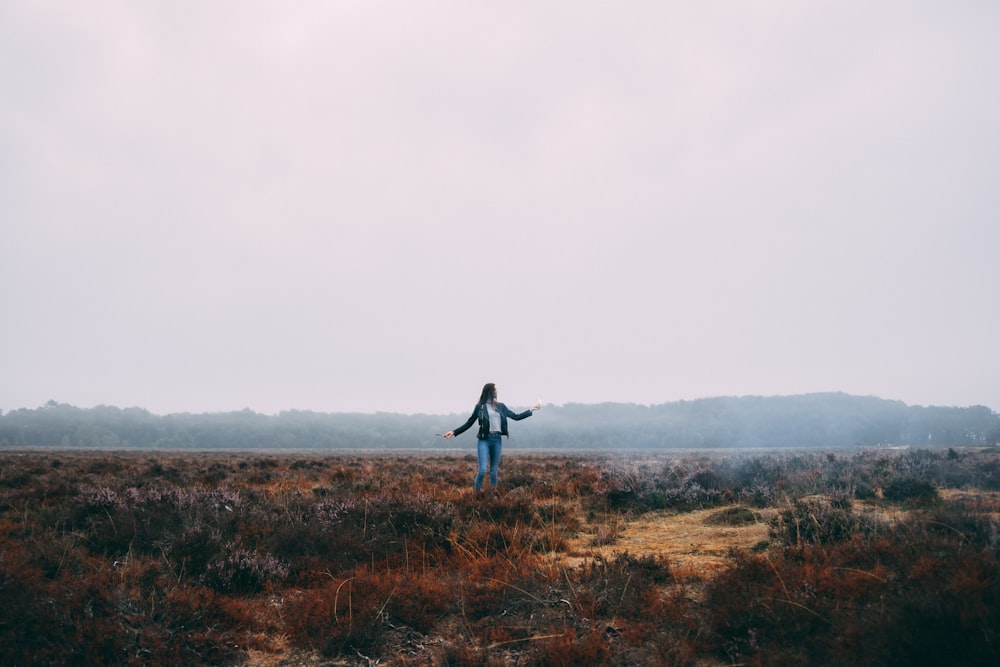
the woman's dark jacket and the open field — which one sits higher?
the woman's dark jacket

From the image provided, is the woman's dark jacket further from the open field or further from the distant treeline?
the distant treeline

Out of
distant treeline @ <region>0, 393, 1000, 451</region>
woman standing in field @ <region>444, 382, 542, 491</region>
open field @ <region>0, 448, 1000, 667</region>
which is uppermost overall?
woman standing in field @ <region>444, 382, 542, 491</region>

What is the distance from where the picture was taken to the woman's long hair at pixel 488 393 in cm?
1013

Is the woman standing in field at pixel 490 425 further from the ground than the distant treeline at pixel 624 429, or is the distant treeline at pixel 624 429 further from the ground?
the woman standing in field at pixel 490 425

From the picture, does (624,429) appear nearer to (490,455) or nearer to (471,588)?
(490,455)

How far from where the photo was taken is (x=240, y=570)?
Answer: 16.9 feet

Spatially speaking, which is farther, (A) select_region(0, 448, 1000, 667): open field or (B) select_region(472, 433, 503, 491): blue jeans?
(B) select_region(472, 433, 503, 491): blue jeans

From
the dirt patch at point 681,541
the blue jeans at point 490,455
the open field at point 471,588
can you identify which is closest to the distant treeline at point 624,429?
the blue jeans at point 490,455

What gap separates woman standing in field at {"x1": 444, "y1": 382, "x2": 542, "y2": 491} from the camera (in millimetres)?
9961

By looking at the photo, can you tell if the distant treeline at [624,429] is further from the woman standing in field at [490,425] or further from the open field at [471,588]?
the open field at [471,588]

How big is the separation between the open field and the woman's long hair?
2835mm

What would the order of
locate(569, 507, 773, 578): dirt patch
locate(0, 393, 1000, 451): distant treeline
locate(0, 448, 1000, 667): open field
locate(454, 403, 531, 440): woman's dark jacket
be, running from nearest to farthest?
locate(0, 448, 1000, 667): open field, locate(569, 507, 773, 578): dirt patch, locate(454, 403, 531, 440): woman's dark jacket, locate(0, 393, 1000, 451): distant treeline

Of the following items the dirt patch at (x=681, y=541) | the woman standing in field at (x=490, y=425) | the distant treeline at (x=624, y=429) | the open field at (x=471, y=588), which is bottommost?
the distant treeline at (x=624, y=429)

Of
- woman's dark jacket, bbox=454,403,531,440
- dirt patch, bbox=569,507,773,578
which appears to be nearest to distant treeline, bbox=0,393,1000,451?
woman's dark jacket, bbox=454,403,531,440
